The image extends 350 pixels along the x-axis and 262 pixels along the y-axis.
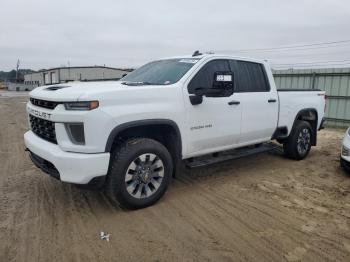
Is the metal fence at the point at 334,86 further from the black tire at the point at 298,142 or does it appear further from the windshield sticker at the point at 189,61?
the windshield sticker at the point at 189,61

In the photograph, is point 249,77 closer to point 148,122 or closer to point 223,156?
point 223,156

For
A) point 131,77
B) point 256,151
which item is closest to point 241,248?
point 256,151

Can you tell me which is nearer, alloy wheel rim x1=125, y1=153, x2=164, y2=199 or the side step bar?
alloy wheel rim x1=125, y1=153, x2=164, y2=199

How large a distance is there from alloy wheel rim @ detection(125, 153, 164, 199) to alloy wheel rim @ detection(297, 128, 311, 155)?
3.71 metres

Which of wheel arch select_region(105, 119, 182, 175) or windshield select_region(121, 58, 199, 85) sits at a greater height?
windshield select_region(121, 58, 199, 85)

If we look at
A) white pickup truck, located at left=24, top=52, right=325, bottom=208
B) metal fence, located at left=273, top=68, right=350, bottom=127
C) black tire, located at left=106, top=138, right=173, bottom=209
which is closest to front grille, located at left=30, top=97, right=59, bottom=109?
white pickup truck, located at left=24, top=52, right=325, bottom=208

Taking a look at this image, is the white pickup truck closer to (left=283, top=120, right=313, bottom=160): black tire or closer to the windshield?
the windshield

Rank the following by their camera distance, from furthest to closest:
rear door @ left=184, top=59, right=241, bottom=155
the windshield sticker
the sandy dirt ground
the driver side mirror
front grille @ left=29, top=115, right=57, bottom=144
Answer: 1. the windshield sticker
2. rear door @ left=184, top=59, right=241, bottom=155
3. the driver side mirror
4. front grille @ left=29, top=115, right=57, bottom=144
5. the sandy dirt ground

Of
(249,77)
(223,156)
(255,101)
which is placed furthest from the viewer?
(249,77)

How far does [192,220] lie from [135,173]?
90 cm

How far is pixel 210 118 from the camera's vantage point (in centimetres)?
460

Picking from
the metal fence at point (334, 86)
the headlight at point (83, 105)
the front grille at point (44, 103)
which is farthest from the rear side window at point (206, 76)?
the metal fence at point (334, 86)

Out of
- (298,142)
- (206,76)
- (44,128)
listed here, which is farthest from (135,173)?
(298,142)

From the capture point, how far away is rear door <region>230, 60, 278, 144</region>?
5219 mm
